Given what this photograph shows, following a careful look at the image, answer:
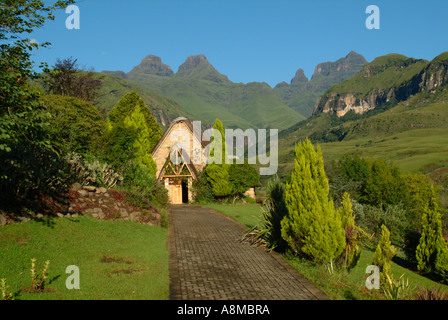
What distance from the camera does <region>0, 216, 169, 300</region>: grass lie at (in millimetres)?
7035

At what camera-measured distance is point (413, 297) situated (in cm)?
798

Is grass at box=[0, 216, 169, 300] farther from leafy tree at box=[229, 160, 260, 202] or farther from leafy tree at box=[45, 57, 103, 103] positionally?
leafy tree at box=[45, 57, 103, 103]

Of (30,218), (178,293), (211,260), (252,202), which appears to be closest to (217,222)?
(211,260)

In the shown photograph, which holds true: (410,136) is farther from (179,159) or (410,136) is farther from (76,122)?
(76,122)

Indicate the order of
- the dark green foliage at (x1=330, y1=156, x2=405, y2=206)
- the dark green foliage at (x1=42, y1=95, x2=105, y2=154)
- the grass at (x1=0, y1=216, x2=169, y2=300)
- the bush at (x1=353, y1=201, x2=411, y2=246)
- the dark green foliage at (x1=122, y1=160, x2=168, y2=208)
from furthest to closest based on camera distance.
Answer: the dark green foliage at (x1=330, y1=156, x2=405, y2=206) < the bush at (x1=353, y1=201, x2=411, y2=246) < the dark green foliage at (x1=42, y1=95, x2=105, y2=154) < the dark green foliage at (x1=122, y1=160, x2=168, y2=208) < the grass at (x1=0, y1=216, x2=169, y2=300)

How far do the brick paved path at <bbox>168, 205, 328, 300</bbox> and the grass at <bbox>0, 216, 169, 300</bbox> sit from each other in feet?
1.67

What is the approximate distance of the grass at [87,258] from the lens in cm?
704

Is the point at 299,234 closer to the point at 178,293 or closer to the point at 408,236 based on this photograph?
the point at 178,293

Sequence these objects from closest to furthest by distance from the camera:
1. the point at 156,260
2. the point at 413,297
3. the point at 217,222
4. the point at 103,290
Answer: the point at 103,290 → the point at 413,297 → the point at 156,260 → the point at 217,222

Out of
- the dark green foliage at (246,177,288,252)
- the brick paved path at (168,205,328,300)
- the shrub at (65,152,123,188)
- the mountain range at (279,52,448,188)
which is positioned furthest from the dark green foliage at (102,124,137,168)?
the mountain range at (279,52,448,188)

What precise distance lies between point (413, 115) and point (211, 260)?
176787 mm

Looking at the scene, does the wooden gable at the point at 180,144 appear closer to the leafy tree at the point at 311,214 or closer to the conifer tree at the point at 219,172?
the conifer tree at the point at 219,172

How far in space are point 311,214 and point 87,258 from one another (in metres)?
7.10

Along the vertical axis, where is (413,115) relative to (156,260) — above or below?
above
